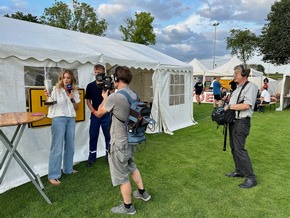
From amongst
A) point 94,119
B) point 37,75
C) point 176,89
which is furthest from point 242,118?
point 176,89

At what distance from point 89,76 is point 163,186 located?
2.34 meters

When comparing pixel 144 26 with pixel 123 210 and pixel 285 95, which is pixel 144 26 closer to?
pixel 285 95

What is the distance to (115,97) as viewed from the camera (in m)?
2.43

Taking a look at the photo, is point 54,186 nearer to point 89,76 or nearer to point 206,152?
point 89,76

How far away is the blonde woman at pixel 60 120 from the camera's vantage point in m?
3.45

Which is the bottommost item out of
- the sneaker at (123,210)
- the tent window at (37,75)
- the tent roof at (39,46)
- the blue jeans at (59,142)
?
the sneaker at (123,210)

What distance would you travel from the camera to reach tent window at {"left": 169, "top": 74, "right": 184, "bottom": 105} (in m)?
7.70

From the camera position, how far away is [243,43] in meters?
37.4

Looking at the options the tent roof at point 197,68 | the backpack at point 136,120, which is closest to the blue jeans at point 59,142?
the backpack at point 136,120

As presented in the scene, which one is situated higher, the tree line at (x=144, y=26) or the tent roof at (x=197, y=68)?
the tree line at (x=144, y=26)

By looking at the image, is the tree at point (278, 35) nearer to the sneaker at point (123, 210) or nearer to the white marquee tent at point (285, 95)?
the white marquee tent at point (285, 95)

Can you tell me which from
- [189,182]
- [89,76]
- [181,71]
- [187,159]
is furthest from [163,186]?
[181,71]

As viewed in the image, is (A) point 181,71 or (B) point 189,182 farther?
(A) point 181,71

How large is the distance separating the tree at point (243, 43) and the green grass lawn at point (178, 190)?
3470 centimetres
